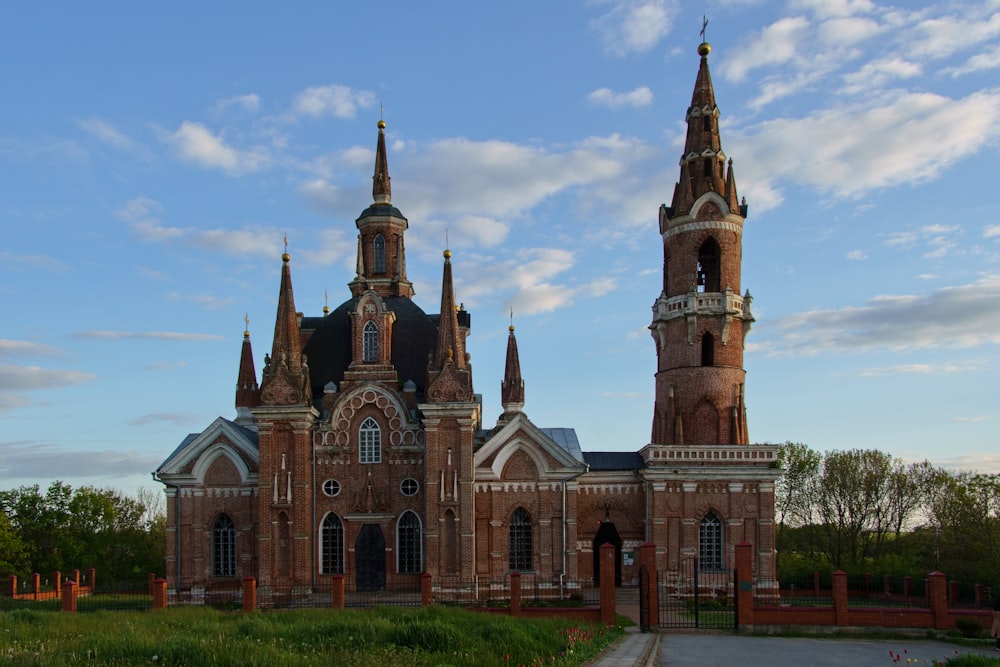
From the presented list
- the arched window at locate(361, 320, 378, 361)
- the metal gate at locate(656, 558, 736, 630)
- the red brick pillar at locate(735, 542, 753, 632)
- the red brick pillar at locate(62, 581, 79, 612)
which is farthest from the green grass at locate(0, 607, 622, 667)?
the arched window at locate(361, 320, 378, 361)

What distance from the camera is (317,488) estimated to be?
34.3 metres

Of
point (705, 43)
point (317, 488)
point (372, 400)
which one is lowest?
point (317, 488)

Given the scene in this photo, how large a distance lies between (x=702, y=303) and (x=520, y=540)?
1123cm

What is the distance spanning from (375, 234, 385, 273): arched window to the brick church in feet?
12.9

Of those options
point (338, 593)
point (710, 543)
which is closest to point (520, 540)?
point (710, 543)

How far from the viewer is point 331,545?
34344 millimetres

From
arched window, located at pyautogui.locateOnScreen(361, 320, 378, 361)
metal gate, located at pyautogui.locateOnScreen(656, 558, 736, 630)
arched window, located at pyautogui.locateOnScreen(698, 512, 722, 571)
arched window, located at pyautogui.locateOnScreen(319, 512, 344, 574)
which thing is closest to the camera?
metal gate, located at pyautogui.locateOnScreen(656, 558, 736, 630)

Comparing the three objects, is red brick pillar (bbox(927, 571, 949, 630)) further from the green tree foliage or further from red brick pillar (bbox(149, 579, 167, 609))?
the green tree foliage

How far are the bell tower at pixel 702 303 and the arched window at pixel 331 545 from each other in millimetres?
12628

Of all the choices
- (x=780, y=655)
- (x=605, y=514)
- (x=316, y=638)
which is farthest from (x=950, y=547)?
(x=316, y=638)

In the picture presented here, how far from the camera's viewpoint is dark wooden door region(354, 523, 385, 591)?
34.0 m

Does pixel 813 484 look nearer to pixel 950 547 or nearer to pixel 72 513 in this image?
pixel 950 547

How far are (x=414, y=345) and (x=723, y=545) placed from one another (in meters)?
13.6

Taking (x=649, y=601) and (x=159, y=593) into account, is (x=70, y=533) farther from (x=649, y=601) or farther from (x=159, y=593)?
(x=649, y=601)
